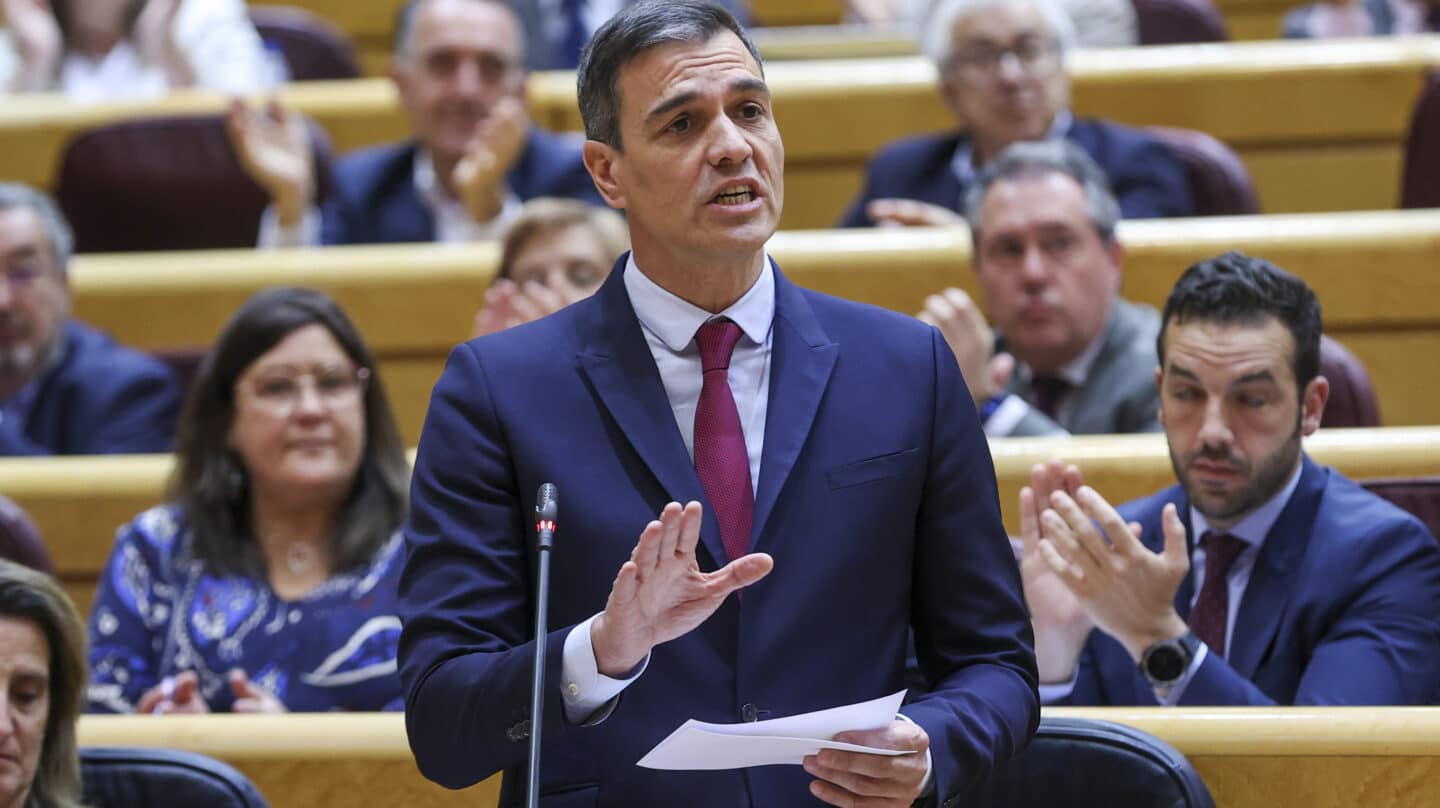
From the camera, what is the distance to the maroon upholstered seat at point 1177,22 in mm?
2490

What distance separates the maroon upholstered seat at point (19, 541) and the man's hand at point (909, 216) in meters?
0.84

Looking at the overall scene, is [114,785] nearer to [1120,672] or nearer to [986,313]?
[1120,672]

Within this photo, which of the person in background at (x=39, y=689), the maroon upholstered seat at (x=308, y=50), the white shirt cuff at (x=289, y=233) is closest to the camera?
the person in background at (x=39, y=689)

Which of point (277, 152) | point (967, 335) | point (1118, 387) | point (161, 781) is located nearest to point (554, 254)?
point (967, 335)

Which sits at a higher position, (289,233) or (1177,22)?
(1177,22)

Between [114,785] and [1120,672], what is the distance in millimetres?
603

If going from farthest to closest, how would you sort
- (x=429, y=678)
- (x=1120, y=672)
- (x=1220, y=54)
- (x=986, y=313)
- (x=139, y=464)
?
(x=1220, y=54) → (x=986, y=313) → (x=139, y=464) → (x=1120, y=672) → (x=429, y=678)

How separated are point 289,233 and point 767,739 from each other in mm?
1527

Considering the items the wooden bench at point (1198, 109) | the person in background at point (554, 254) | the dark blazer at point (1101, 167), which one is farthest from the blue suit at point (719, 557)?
the wooden bench at point (1198, 109)

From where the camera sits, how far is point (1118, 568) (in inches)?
44.4

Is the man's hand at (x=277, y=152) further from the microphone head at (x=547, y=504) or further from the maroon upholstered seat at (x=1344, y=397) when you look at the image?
the microphone head at (x=547, y=504)

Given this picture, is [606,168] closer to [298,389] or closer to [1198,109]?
[298,389]

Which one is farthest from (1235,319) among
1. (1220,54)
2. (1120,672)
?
(1220,54)

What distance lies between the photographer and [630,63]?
0.82 metres
